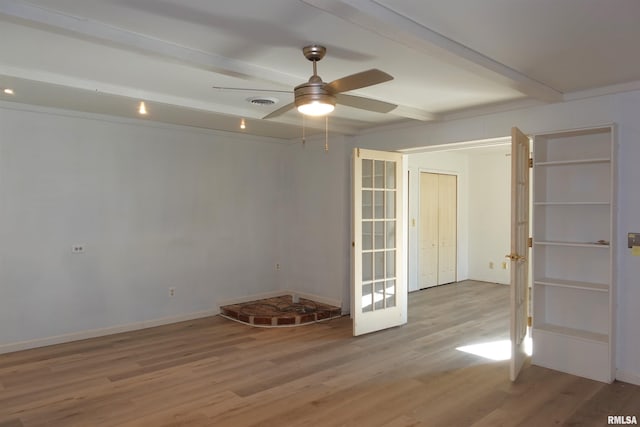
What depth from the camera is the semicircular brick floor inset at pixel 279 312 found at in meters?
5.08

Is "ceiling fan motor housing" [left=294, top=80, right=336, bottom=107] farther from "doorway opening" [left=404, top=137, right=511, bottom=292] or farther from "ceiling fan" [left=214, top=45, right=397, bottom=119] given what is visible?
"doorway opening" [left=404, top=137, right=511, bottom=292]

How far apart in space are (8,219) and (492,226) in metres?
7.24

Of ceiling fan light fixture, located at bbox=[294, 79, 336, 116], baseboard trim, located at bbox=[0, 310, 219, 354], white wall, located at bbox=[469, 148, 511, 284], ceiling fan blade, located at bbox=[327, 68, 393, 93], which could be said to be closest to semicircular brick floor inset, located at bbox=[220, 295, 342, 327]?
baseboard trim, located at bbox=[0, 310, 219, 354]

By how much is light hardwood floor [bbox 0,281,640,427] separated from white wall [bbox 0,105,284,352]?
40 cm

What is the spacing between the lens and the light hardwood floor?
289cm

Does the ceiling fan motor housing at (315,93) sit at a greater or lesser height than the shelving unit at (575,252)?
greater

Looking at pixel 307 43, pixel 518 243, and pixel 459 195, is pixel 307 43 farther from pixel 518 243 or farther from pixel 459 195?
pixel 459 195

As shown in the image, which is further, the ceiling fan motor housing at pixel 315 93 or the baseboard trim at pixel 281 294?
the baseboard trim at pixel 281 294

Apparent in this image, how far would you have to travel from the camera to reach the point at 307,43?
262 cm

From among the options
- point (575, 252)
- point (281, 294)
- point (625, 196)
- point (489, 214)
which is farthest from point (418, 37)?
point (489, 214)

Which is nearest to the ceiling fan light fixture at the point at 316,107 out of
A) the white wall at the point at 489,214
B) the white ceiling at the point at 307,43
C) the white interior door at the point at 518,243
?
the white ceiling at the point at 307,43

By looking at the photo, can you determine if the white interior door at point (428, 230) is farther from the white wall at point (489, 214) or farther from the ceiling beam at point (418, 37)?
the ceiling beam at point (418, 37)

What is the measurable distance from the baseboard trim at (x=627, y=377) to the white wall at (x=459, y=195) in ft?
12.2

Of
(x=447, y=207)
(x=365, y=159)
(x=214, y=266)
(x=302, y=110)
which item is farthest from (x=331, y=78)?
(x=447, y=207)
